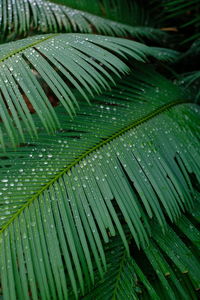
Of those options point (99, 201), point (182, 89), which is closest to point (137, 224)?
point (99, 201)

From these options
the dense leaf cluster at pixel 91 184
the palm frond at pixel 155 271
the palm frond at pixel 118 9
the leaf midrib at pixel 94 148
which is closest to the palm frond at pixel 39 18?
the palm frond at pixel 118 9

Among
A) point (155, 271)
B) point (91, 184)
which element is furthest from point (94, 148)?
point (155, 271)


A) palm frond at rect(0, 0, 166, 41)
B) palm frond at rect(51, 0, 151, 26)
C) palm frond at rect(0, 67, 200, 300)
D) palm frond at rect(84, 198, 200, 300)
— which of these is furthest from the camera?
palm frond at rect(51, 0, 151, 26)

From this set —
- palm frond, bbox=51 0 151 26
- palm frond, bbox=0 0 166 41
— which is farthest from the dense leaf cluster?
palm frond, bbox=51 0 151 26

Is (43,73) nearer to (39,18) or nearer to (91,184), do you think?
(91,184)

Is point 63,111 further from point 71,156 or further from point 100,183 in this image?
point 100,183

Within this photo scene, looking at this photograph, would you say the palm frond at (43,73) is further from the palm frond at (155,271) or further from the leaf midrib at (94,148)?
the palm frond at (155,271)

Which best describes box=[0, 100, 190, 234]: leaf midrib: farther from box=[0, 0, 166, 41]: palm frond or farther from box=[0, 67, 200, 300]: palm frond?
box=[0, 0, 166, 41]: palm frond

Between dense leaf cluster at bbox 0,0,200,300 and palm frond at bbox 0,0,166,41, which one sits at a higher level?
palm frond at bbox 0,0,166,41
